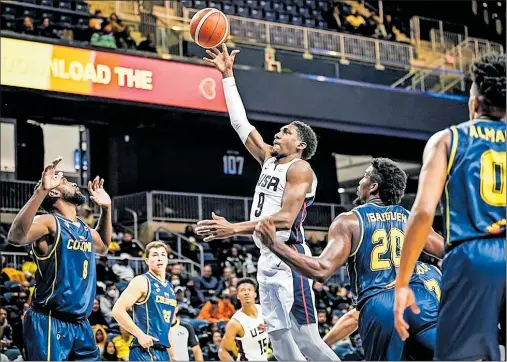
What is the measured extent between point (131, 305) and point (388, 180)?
3.31m

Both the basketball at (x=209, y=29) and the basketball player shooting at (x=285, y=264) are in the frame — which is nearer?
the basketball player shooting at (x=285, y=264)

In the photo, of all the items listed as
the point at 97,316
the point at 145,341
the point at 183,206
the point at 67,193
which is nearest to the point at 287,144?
the point at 67,193

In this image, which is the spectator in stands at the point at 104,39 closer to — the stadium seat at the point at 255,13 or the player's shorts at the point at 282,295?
the stadium seat at the point at 255,13

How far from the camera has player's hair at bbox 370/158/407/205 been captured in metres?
6.09

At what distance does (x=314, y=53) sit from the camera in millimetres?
20344

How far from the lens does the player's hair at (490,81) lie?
4500mm

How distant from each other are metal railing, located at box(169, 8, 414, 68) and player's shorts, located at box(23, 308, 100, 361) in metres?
13.1

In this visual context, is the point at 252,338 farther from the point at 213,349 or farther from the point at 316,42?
the point at 316,42

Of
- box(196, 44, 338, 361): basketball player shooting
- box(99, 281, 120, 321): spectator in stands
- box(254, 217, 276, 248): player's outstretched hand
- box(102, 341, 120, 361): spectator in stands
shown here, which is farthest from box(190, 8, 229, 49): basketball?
box(99, 281, 120, 321): spectator in stands

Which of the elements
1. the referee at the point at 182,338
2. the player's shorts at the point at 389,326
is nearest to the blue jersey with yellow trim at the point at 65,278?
the player's shorts at the point at 389,326

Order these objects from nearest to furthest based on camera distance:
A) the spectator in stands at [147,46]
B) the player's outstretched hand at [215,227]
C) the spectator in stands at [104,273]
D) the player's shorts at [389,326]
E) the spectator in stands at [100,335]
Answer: the player's outstretched hand at [215,227] → the player's shorts at [389,326] → the spectator in stands at [100,335] → the spectator in stands at [104,273] → the spectator in stands at [147,46]

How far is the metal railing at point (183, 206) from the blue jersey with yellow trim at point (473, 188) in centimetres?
1544

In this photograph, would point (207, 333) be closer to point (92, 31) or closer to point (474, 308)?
point (92, 31)

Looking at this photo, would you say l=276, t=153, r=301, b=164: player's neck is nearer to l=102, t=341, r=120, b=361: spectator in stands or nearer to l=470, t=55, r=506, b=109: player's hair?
l=470, t=55, r=506, b=109: player's hair
